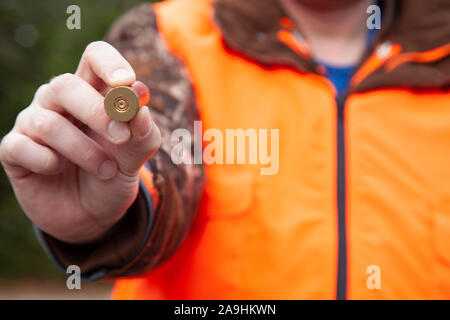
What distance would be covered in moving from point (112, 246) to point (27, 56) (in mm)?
7016

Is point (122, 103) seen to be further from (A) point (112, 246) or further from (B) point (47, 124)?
(A) point (112, 246)

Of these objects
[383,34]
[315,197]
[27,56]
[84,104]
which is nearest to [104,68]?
[84,104]

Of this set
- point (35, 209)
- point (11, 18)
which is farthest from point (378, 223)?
point (11, 18)

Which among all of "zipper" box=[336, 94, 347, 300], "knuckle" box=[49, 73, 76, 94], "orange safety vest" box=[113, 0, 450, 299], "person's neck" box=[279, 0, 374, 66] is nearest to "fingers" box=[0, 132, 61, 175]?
"knuckle" box=[49, 73, 76, 94]

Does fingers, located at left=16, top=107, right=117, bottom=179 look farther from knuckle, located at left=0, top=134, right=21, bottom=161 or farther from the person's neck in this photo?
the person's neck

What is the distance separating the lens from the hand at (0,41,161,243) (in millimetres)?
971

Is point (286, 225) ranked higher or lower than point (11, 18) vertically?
lower

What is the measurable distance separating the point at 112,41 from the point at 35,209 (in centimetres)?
67

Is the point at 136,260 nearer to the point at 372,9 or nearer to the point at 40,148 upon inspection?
the point at 40,148

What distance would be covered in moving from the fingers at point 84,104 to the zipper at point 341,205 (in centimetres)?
71

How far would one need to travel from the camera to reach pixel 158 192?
127cm

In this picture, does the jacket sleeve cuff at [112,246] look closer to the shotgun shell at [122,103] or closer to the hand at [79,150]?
the hand at [79,150]

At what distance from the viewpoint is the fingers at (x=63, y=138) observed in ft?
3.33

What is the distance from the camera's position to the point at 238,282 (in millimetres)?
1490
